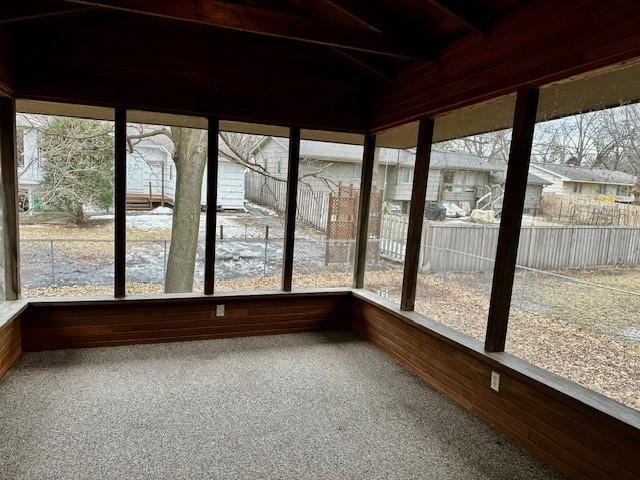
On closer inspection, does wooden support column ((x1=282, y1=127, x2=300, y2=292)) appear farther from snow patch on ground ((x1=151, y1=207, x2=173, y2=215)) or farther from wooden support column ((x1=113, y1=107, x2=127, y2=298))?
wooden support column ((x1=113, y1=107, x2=127, y2=298))

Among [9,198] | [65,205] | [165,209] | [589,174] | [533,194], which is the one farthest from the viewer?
[165,209]

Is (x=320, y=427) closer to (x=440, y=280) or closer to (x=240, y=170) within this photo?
(x=440, y=280)

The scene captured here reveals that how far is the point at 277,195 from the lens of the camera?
421 centimetres

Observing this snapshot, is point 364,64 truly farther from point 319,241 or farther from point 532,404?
point 532,404

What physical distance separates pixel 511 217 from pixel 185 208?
3390 mm

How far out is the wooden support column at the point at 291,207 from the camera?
409cm

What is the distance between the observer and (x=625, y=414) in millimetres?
1975

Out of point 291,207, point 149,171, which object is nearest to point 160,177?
point 149,171

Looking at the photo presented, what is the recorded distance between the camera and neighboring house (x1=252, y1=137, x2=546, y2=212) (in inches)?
123

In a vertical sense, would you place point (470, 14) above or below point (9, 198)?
above

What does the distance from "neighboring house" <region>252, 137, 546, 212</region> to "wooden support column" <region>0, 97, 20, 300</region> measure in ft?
6.86

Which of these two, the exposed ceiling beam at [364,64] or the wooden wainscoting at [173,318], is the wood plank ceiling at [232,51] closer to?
the exposed ceiling beam at [364,64]

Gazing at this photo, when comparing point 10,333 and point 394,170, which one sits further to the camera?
point 394,170

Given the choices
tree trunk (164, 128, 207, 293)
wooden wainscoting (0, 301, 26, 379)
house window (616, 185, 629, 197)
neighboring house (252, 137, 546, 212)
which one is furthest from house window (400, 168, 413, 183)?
wooden wainscoting (0, 301, 26, 379)
